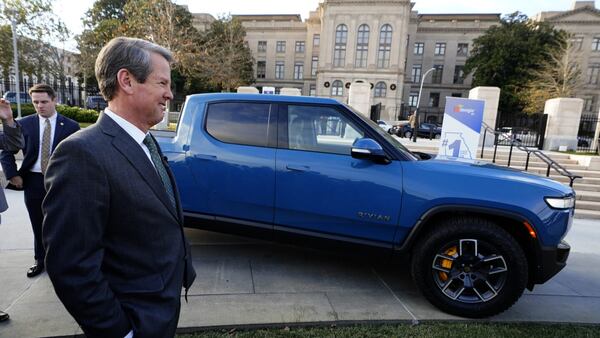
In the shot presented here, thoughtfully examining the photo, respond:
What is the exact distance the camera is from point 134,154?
1260 millimetres

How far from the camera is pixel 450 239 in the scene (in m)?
3.06

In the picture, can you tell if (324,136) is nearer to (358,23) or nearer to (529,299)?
(529,299)

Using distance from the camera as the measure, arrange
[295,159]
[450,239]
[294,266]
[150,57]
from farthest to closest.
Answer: [294,266]
[295,159]
[450,239]
[150,57]

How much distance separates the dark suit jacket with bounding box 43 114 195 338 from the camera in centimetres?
112

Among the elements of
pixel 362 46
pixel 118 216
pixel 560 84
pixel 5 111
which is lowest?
pixel 118 216

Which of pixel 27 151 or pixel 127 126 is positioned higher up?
pixel 127 126

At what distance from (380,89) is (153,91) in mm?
56923

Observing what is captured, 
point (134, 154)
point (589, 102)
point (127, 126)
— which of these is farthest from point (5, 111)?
point (589, 102)

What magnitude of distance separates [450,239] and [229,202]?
218 centimetres

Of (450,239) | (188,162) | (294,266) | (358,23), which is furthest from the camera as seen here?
(358,23)

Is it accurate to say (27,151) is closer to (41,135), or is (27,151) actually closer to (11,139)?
(41,135)

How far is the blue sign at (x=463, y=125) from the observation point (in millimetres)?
8414

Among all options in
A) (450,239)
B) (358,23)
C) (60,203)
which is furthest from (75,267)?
(358,23)

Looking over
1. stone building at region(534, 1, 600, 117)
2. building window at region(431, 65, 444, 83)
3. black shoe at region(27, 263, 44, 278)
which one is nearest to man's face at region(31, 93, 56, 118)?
black shoe at region(27, 263, 44, 278)
